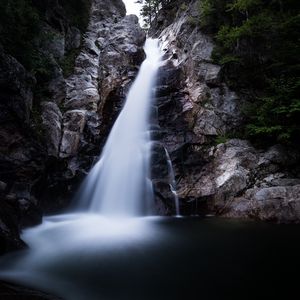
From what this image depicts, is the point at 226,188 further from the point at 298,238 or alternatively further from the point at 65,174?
the point at 65,174

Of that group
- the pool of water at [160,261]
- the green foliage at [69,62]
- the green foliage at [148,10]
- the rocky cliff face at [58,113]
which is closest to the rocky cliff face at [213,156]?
the pool of water at [160,261]

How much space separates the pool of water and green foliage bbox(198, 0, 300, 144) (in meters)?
4.22

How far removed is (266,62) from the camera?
1404cm

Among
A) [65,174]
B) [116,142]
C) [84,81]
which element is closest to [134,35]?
[84,81]

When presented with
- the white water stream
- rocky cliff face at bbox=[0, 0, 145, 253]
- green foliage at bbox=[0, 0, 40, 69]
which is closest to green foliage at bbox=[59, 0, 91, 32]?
rocky cliff face at bbox=[0, 0, 145, 253]

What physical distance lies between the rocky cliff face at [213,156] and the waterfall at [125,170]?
633 mm

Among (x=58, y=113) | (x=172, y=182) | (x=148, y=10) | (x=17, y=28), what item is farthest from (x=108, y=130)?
(x=148, y=10)

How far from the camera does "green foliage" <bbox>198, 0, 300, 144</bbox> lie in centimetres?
1166

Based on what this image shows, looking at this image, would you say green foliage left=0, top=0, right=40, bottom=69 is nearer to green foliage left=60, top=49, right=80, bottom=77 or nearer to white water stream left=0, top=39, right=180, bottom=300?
green foliage left=60, top=49, right=80, bottom=77

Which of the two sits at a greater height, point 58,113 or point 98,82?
point 98,82

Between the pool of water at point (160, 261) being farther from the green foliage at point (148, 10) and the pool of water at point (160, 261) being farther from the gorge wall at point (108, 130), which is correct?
the green foliage at point (148, 10)

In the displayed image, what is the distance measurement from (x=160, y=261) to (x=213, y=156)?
651 centimetres

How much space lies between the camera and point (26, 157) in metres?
9.58

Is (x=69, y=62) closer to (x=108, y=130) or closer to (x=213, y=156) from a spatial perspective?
(x=108, y=130)
